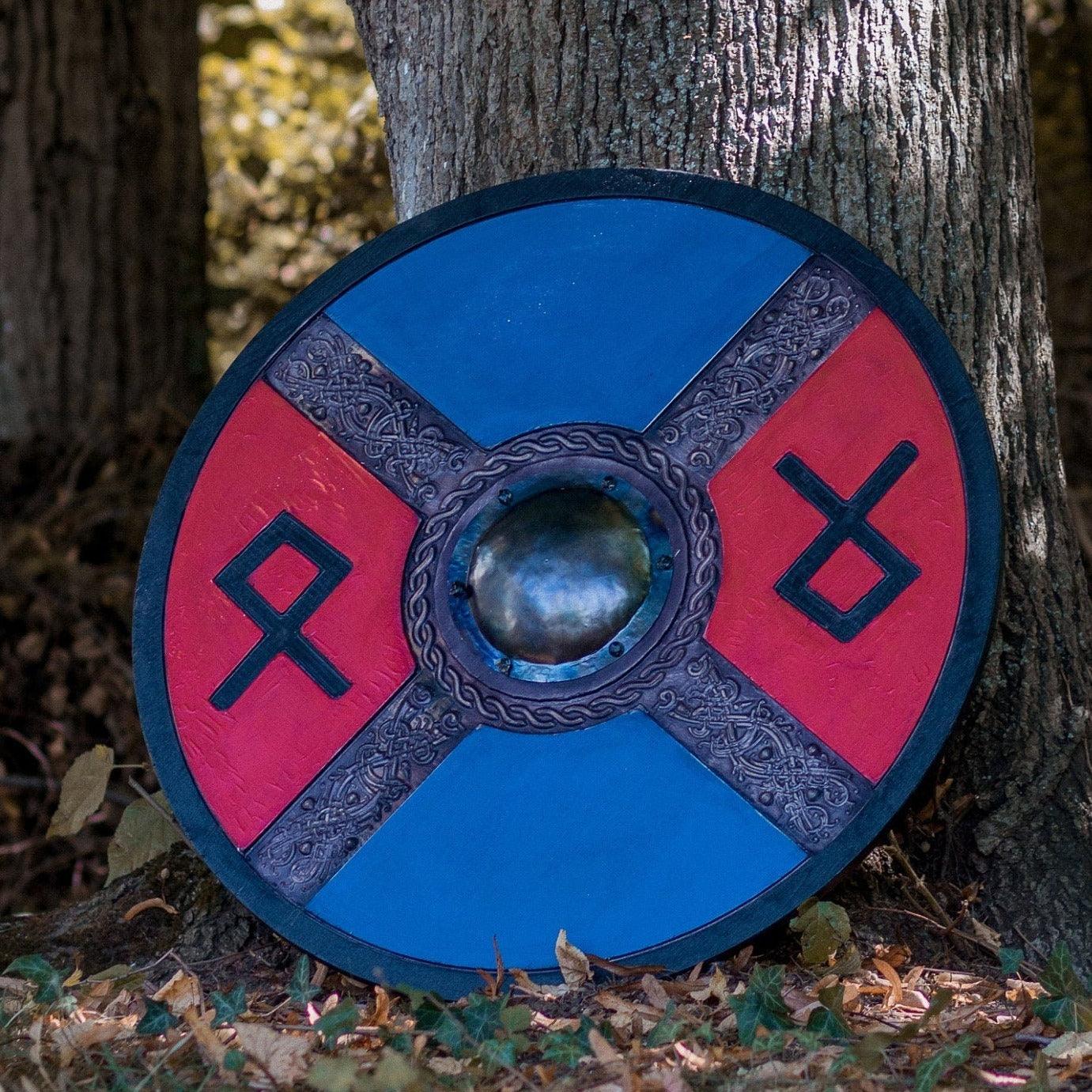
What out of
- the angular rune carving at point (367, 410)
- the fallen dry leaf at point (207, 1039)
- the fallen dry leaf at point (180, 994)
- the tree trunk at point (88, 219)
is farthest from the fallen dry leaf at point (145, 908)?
the tree trunk at point (88, 219)

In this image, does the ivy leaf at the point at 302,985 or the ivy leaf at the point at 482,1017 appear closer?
the ivy leaf at the point at 482,1017

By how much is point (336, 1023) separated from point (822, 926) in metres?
0.58

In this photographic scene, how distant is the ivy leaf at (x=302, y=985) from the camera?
1.71 metres

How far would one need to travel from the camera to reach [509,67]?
2174mm

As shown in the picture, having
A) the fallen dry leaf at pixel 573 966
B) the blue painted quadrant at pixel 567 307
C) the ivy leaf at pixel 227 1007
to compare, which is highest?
the blue painted quadrant at pixel 567 307

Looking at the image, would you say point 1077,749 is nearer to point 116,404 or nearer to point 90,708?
point 90,708

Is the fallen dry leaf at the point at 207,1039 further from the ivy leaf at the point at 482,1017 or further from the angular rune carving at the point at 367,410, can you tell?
the angular rune carving at the point at 367,410

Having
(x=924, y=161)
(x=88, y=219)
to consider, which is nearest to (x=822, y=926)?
(x=924, y=161)

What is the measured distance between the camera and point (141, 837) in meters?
2.07

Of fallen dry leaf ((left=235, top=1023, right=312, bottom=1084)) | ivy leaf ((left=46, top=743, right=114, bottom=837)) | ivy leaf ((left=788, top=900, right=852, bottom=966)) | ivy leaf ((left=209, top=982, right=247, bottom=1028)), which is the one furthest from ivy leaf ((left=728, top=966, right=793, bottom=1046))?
ivy leaf ((left=46, top=743, right=114, bottom=837))

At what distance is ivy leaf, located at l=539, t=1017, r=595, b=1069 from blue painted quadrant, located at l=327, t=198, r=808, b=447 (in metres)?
0.77

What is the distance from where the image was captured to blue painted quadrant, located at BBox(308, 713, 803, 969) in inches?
64.9

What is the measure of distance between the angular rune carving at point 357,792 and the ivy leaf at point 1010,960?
744 mm

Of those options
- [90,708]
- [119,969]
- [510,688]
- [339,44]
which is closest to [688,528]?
[510,688]
